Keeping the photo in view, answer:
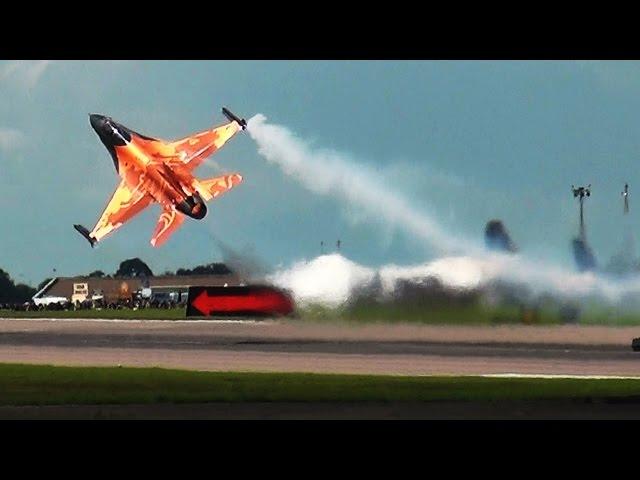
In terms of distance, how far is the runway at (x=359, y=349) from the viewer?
30.2 m

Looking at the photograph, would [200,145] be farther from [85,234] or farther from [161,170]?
[85,234]

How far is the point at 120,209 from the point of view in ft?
111

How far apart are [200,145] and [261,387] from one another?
14.0 metres

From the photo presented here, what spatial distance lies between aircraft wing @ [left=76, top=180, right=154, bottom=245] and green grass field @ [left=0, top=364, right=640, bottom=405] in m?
5.10

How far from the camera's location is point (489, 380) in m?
26.2

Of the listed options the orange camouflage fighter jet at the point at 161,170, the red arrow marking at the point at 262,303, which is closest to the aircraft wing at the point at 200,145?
the orange camouflage fighter jet at the point at 161,170

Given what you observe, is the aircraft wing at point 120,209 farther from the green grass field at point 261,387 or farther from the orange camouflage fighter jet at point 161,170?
the green grass field at point 261,387

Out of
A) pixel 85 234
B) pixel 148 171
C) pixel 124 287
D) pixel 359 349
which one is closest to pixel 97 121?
pixel 148 171

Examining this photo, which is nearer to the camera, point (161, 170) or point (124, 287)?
point (161, 170)

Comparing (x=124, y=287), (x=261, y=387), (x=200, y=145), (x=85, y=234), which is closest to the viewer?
(x=261, y=387)

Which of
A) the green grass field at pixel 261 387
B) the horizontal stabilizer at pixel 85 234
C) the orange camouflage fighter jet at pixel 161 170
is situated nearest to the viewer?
the green grass field at pixel 261 387
